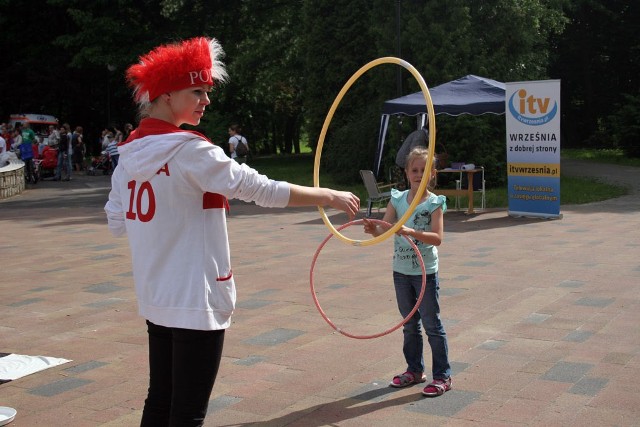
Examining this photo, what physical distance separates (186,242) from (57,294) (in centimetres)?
602

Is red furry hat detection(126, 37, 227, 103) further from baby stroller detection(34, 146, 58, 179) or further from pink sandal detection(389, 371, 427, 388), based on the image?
baby stroller detection(34, 146, 58, 179)

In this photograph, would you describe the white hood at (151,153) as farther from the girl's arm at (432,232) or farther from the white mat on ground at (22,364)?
the white mat on ground at (22,364)

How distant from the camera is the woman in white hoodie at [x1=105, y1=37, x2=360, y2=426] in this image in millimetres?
3197

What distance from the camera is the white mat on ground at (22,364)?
18.7 ft

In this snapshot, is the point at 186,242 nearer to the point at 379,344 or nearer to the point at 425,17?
the point at 379,344

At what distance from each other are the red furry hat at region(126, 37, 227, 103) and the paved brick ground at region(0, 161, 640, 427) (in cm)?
231

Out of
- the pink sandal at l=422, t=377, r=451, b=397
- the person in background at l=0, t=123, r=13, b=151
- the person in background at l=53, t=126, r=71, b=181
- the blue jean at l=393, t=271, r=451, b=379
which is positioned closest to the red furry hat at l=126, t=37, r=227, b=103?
the blue jean at l=393, t=271, r=451, b=379

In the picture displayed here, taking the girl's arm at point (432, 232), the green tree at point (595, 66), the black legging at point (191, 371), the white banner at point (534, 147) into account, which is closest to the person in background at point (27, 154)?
the white banner at point (534, 147)

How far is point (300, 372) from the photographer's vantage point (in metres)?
5.70

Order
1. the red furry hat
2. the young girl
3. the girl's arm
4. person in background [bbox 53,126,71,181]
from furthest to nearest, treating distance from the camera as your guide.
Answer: person in background [bbox 53,126,71,181], the young girl, the girl's arm, the red furry hat

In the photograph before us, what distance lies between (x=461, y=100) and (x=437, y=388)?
12.5 m

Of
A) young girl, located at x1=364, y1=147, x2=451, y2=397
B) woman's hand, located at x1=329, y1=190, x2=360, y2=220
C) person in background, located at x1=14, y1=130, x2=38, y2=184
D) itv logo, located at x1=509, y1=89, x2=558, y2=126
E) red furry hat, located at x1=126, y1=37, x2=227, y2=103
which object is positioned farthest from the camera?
person in background, located at x1=14, y1=130, x2=38, y2=184

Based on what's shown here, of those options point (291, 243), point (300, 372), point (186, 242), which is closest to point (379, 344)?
point (300, 372)

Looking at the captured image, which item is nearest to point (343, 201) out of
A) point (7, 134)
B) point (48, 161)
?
point (7, 134)
